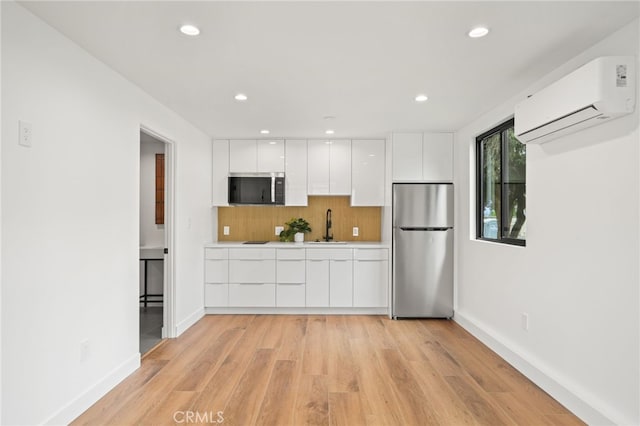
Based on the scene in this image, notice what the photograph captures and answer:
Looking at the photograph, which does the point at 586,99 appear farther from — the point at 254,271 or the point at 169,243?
the point at 254,271

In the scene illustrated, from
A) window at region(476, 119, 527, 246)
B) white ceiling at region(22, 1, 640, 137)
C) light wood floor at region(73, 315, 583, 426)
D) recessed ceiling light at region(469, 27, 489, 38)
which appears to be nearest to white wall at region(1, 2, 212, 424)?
white ceiling at region(22, 1, 640, 137)

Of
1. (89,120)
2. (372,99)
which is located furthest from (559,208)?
(89,120)

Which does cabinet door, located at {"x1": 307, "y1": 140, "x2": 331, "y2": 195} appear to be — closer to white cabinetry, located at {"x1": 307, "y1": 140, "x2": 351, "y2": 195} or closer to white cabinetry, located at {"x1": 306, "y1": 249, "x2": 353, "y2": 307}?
white cabinetry, located at {"x1": 307, "y1": 140, "x2": 351, "y2": 195}

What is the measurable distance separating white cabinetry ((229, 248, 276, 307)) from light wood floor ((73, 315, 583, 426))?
675 mm

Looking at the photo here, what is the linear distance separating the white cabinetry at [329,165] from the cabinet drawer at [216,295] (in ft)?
5.81

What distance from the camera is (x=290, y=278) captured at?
480 cm

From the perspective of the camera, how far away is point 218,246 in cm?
480

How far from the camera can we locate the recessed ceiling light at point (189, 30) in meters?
2.07

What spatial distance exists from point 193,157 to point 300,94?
1832 millimetres

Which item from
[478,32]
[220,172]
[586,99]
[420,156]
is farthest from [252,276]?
[586,99]

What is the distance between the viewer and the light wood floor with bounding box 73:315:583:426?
2361 mm

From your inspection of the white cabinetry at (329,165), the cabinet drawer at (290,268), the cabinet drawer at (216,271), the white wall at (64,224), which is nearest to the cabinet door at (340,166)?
the white cabinetry at (329,165)

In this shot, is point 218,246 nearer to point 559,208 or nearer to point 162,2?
point 162,2

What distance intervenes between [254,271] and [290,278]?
47 centimetres
